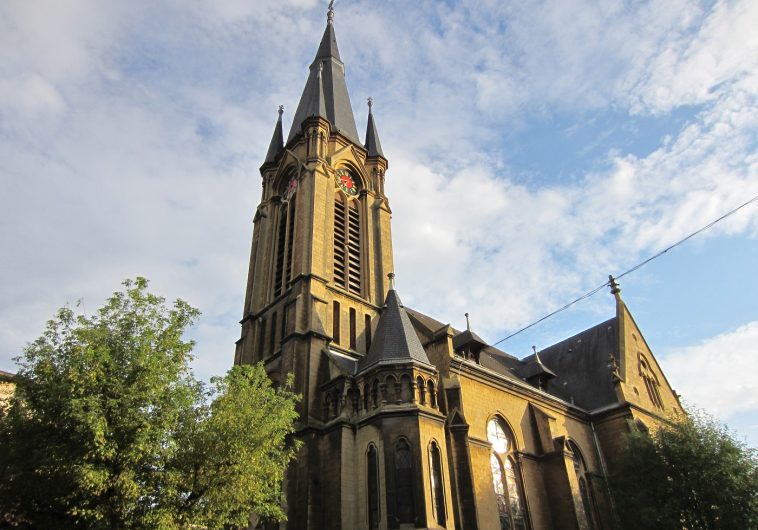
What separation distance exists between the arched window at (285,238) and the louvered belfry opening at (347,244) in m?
2.60

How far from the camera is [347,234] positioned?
108 feet

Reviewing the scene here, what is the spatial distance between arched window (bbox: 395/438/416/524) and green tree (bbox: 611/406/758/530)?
11532 millimetres

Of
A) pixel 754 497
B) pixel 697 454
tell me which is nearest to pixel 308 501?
pixel 697 454

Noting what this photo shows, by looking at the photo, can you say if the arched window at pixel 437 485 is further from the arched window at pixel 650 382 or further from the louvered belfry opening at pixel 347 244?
the arched window at pixel 650 382

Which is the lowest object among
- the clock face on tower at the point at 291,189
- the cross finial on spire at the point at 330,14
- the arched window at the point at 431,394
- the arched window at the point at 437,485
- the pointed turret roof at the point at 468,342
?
the arched window at the point at 437,485

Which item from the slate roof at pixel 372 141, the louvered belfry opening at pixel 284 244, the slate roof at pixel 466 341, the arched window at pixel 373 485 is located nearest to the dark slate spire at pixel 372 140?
the slate roof at pixel 372 141

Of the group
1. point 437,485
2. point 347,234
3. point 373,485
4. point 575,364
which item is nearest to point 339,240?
point 347,234

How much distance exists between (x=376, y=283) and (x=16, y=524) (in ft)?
66.4

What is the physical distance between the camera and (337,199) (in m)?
34.2

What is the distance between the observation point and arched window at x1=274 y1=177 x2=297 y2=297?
31.2m

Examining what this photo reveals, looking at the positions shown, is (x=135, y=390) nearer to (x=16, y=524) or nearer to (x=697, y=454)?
(x=16, y=524)

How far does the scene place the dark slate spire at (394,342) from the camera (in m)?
22.5

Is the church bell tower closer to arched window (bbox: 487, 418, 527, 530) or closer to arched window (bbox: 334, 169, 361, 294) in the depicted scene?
arched window (bbox: 334, 169, 361, 294)

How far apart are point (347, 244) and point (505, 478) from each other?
49.4 feet
